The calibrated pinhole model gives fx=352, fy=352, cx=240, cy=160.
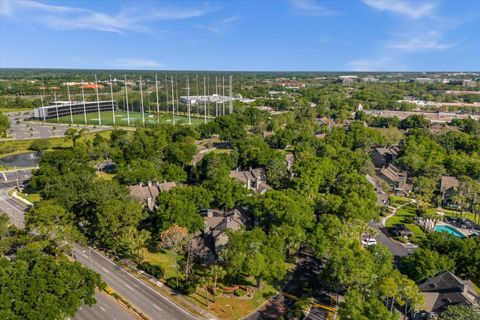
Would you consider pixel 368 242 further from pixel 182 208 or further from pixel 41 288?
pixel 41 288

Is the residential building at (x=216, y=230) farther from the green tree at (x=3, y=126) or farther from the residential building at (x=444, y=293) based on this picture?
the green tree at (x=3, y=126)

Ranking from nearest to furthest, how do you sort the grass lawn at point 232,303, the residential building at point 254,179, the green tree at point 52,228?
1. the grass lawn at point 232,303
2. the green tree at point 52,228
3. the residential building at point 254,179

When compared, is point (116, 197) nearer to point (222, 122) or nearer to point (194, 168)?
point (194, 168)

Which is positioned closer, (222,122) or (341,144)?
(341,144)

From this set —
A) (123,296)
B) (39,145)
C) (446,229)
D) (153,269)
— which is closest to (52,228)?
(123,296)

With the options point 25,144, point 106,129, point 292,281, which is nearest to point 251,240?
point 292,281

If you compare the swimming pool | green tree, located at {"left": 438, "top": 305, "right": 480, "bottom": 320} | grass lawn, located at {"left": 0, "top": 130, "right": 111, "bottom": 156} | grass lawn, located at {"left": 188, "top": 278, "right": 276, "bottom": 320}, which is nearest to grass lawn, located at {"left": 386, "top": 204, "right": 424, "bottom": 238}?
the swimming pool

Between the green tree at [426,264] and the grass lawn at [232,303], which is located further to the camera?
the green tree at [426,264]

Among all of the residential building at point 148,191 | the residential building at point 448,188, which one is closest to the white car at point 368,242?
the residential building at point 448,188
